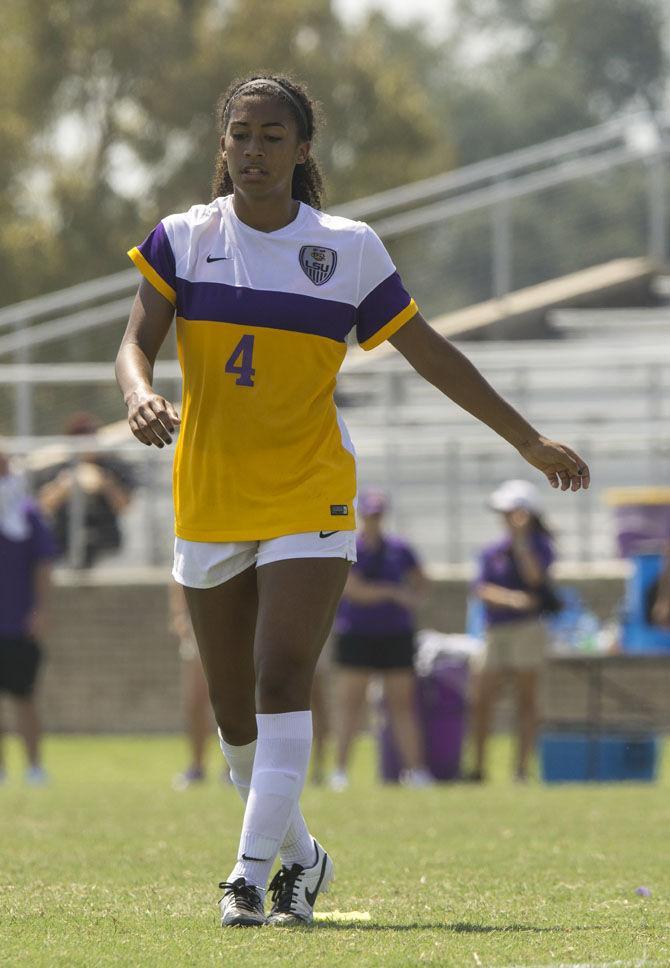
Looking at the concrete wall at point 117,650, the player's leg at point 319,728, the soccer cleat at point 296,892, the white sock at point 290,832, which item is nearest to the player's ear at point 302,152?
the white sock at point 290,832

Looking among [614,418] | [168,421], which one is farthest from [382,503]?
[168,421]

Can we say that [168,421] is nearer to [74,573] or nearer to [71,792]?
[71,792]

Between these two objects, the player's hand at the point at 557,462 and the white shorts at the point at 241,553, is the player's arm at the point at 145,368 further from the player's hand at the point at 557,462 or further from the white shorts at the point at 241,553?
the player's hand at the point at 557,462

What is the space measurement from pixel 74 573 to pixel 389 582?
19.7 feet

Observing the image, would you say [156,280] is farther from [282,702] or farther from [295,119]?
[282,702]

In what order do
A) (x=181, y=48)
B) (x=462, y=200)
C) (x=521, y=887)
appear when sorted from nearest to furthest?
(x=521, y=887)
(x=462, y=200)
(x=181, y=48)

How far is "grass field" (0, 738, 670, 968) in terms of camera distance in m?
4.99

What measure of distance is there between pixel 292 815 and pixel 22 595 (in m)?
9.08

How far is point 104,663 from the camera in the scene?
19.5 metres

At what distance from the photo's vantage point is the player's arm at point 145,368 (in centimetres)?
514

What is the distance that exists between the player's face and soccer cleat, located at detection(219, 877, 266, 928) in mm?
1916

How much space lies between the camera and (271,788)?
5508mm

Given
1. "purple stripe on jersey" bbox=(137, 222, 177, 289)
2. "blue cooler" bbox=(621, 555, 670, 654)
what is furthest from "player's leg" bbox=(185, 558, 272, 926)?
"blue cooler" bbox=(621, 555, 670, 654)

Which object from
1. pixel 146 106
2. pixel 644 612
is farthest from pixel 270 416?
pixel 146 106
